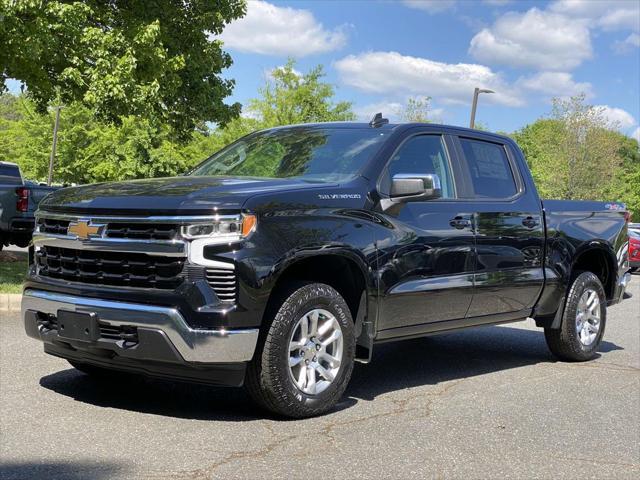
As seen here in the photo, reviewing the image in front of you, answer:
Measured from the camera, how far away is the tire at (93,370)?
18.1 ft

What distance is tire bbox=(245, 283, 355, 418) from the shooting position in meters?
4.61

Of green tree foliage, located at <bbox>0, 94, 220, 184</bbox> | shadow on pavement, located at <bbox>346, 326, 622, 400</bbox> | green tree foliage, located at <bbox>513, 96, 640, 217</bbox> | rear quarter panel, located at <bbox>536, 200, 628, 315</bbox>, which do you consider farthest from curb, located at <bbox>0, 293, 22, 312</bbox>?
green tree foliage, located at <bbox>513, 96, 640, 217</bbox>

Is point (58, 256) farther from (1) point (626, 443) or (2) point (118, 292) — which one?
(1) point (626, 443)

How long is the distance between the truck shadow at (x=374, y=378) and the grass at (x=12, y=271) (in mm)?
4139

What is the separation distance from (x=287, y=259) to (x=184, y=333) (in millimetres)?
725

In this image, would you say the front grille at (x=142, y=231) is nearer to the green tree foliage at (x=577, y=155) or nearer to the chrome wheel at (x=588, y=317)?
the chrome wheel at (x=588, y=317)

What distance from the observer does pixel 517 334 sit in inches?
366

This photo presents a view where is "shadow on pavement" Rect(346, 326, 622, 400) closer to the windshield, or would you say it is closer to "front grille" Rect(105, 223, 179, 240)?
the windshield

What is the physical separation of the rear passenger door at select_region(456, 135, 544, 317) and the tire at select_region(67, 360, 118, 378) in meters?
2.69

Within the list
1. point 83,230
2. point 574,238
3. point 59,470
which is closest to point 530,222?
point 574,238

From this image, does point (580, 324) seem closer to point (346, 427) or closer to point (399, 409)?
point (399, 409)

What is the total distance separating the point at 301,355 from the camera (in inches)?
190

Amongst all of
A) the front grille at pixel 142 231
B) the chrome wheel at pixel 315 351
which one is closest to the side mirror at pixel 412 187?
the chrome wheel at pixel 315 351

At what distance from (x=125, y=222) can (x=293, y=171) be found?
4.61ft
